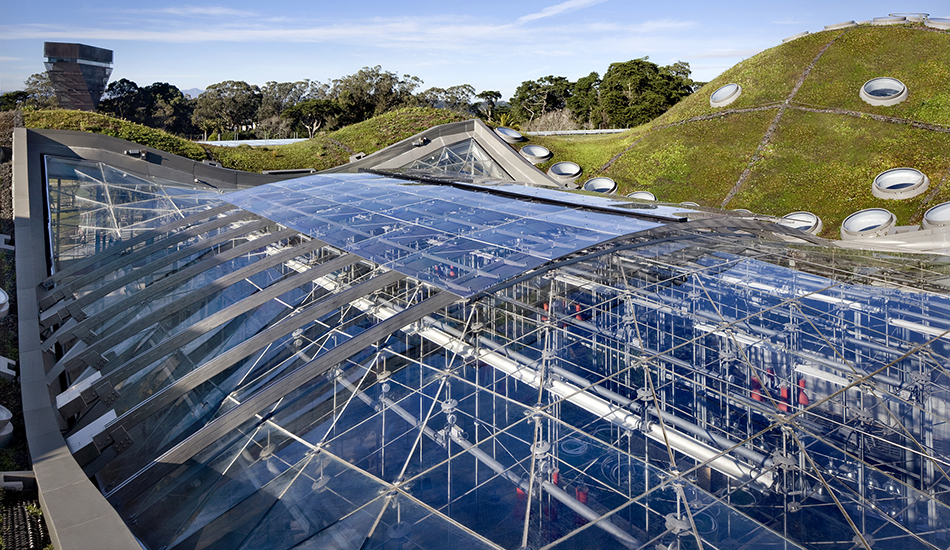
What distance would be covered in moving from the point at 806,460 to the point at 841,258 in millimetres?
8437

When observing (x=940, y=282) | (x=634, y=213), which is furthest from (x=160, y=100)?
(x=940, y=282)

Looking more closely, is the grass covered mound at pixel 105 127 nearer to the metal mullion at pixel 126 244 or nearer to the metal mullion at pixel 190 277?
the metal mullion at pixel 126 244

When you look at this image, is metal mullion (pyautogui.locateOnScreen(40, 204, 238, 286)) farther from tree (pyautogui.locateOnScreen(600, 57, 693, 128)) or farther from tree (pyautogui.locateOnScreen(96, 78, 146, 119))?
tree (pyautogui.locateOnScreen(96, 78, 146, 119))

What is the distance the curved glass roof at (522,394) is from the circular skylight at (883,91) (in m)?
30.8

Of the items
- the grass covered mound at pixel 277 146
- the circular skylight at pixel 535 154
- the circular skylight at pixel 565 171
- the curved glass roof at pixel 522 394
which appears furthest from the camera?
the circular skylight at pixel 535 154

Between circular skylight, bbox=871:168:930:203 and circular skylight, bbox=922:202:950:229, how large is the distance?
583cm

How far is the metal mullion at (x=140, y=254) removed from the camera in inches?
565

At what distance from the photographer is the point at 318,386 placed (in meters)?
8.09

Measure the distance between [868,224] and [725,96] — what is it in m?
19.3

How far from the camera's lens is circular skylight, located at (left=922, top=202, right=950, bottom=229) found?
77.8ft

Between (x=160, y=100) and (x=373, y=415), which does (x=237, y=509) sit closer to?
(x=373, y=415)

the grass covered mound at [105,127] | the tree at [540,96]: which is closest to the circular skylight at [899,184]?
the grass covered mound at [105,127]

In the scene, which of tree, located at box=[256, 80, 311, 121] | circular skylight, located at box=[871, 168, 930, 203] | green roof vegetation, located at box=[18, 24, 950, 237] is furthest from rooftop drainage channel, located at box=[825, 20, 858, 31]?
tree, located at box=[256, 80, 311, 121]

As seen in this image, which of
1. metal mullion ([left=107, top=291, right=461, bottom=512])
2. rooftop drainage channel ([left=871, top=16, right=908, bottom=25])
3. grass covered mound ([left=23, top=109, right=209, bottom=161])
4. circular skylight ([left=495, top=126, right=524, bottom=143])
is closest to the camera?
metal mullion ([left=107, top=291, right=461, bottom=512])
